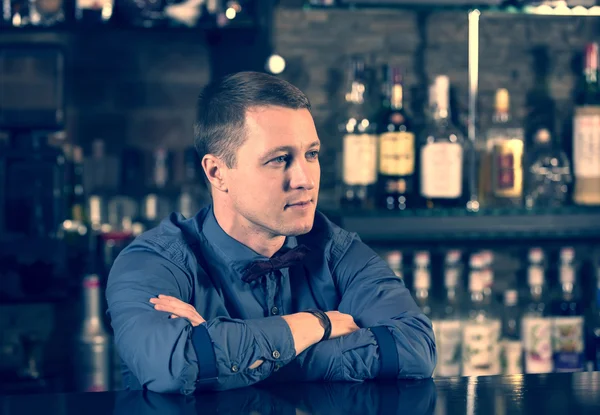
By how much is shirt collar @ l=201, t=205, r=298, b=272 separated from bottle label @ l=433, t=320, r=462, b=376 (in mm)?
894

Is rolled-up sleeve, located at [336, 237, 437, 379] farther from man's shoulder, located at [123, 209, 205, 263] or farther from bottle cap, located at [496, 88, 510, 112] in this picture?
bottle cap, located at [496, 88, 510, 112]

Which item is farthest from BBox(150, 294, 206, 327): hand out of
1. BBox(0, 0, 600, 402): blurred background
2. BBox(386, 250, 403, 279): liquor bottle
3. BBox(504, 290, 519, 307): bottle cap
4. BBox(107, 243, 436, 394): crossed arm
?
BBox(504, 290, 519, 307): bottle cap

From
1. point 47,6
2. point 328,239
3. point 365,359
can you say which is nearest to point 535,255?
point 328,239

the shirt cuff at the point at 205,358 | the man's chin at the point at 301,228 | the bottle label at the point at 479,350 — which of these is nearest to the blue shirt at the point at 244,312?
the shirt cuff at the point at 205,358

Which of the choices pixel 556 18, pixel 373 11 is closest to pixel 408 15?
pixel 373 11

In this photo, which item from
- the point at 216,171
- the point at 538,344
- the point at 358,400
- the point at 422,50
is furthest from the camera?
the point at 422,50

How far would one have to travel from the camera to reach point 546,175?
270 centimetres

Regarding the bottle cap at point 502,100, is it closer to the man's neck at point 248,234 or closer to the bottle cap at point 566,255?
the bottle cap at point 566,255

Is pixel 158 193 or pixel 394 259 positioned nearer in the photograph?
pixel 394 259

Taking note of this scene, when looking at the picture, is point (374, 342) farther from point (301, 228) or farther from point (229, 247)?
point (229, 247)

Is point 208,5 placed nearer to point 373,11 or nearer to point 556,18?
point 373,11

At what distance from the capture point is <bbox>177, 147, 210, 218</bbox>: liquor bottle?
268cm

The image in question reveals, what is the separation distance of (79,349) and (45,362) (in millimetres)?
276

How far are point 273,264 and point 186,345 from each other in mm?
301
